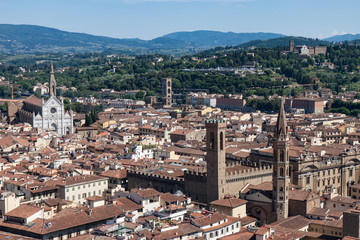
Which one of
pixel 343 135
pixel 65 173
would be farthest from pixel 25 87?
pixel 65 173

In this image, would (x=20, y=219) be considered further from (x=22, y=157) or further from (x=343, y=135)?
(x=343, y=135)

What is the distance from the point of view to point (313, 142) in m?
63.8

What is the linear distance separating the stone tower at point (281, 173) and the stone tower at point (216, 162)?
370 cm

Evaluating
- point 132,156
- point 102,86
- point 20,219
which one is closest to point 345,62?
point 102,86

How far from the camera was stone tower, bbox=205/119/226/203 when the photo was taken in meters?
39.0

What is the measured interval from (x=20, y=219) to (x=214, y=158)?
1334 centimetres

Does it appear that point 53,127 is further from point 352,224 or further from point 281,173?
point 352,224

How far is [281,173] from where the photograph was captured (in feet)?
122

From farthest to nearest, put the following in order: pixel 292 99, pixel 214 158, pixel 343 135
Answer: pixel 292 99 < pixel 343 135 < pixel 214 158

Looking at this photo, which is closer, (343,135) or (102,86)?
(343,135)

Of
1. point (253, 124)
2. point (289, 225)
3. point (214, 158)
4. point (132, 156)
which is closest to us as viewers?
point (289, 225)

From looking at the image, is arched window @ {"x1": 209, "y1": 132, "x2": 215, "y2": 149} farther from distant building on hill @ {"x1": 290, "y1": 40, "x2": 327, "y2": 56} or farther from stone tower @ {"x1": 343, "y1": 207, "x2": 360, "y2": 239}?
distant building on hill @ {"x1": 290, "y1": 40, "x2": 327, "y2": 56}

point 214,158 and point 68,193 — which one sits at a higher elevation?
point 214,158

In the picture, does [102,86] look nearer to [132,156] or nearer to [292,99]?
[292,99]
